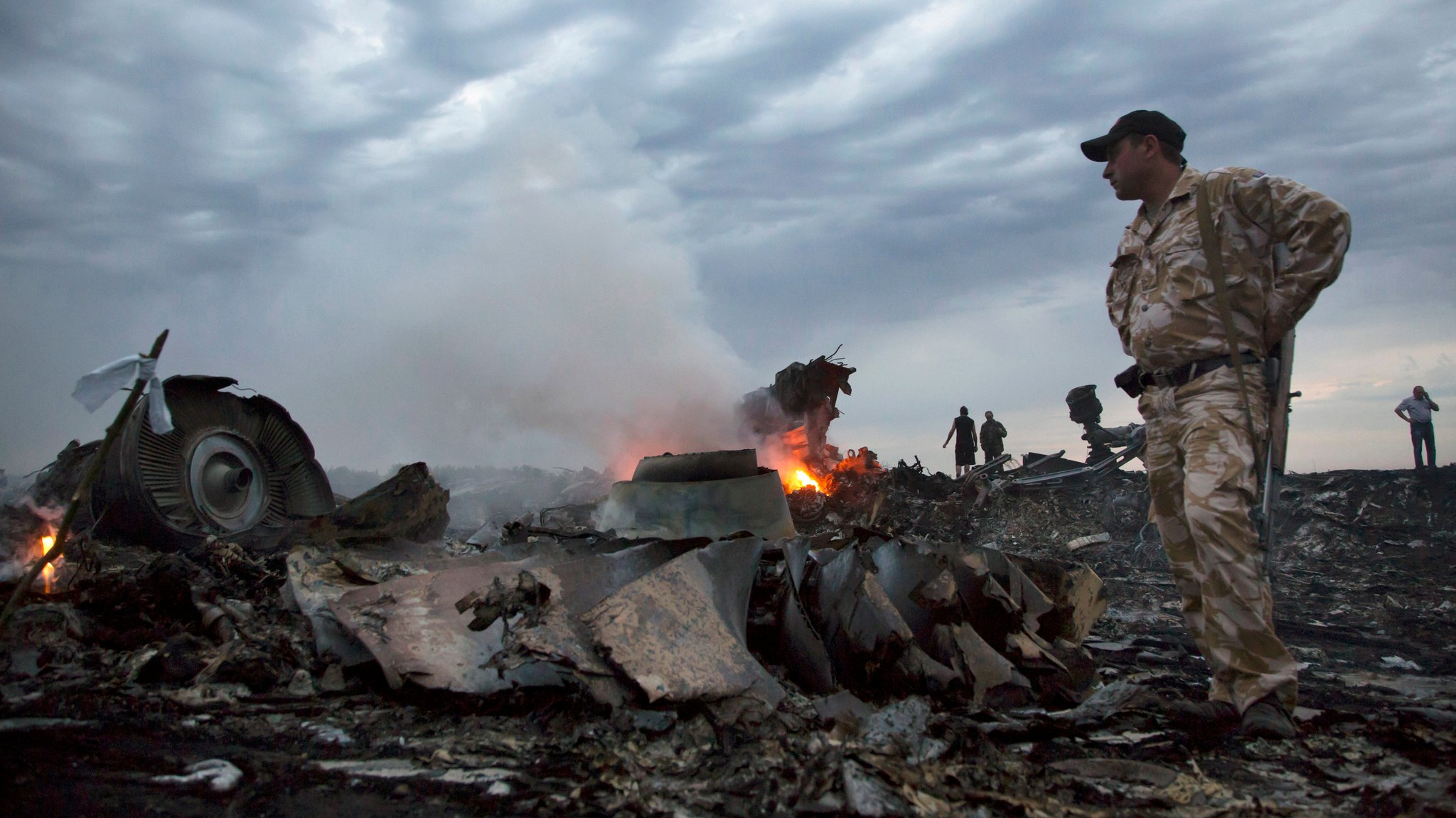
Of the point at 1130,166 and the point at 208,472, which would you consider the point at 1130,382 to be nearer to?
the point at 1130,166

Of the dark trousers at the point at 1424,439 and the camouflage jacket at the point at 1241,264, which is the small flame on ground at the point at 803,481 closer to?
the dark trousers at the point at 1424,439

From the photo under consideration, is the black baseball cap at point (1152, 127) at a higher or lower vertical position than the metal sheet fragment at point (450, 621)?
higher

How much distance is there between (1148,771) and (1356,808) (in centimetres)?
49

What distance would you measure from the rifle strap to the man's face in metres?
0.28

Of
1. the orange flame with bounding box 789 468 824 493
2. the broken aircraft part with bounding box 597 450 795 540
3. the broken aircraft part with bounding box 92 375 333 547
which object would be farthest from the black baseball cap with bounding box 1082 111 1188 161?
the orange flame with bounding box 789 468 824 493

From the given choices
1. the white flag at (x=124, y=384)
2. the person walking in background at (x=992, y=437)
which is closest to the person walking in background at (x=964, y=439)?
the person walking in background at (x=992, y=437)

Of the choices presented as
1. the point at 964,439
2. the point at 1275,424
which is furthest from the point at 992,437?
the point at 1275,424

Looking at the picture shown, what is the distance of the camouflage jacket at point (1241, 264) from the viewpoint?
2963mm

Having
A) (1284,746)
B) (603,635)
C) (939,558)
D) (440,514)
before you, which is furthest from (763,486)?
(1284,746)

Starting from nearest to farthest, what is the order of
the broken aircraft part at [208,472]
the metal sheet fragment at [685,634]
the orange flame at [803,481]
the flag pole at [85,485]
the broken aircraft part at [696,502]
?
the flag pole at [85,485] < the metal sheet fragment at [685,634] < the broken aircraft part at [696,502] < the broken aircraft part at [208,472] < the orange flame at [803,481]

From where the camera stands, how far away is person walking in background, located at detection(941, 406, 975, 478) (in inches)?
593

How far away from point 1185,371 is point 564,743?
9.06 feet

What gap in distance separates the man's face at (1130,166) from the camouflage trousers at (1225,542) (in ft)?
3.12

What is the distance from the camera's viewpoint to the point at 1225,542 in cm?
285
